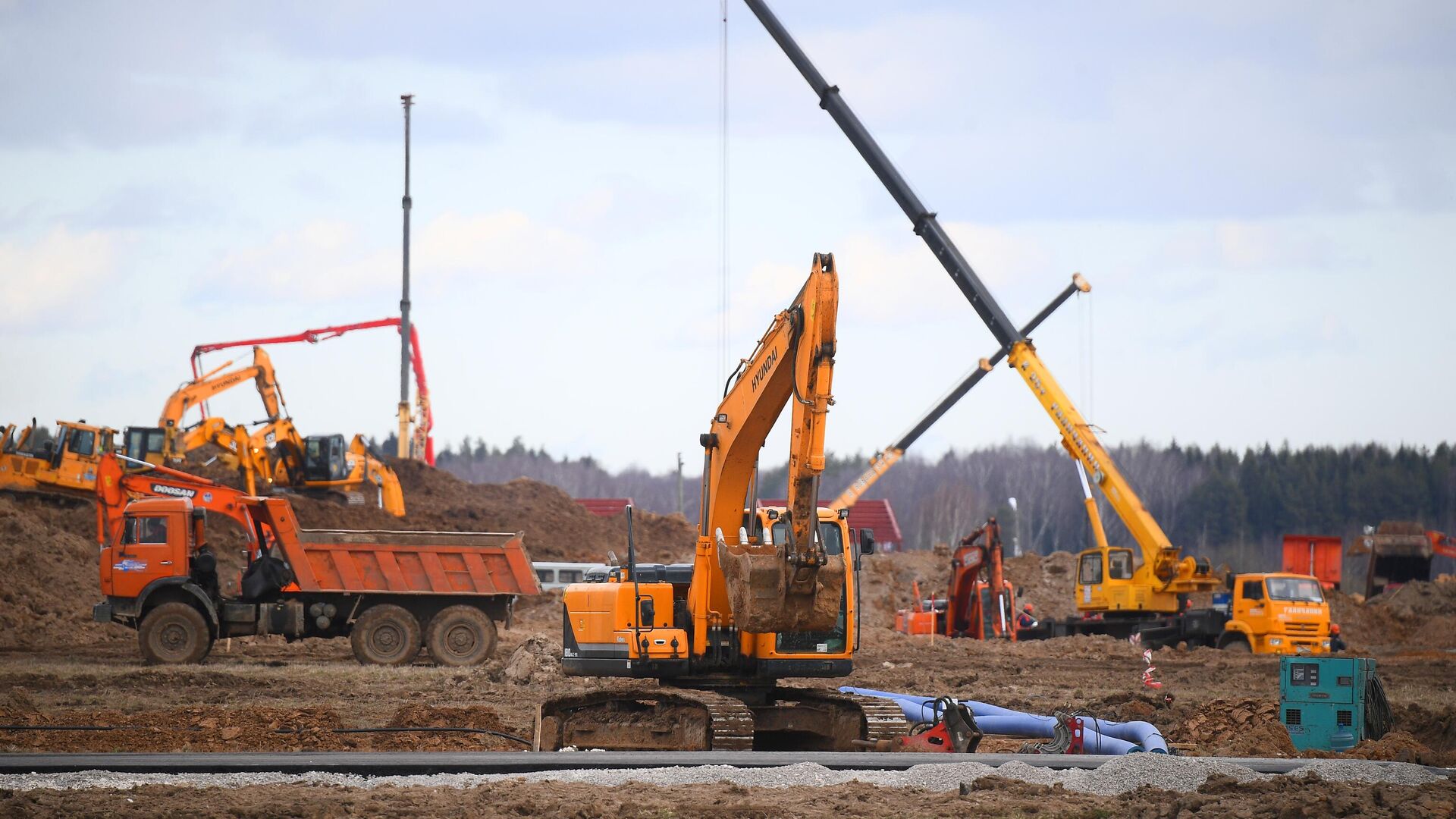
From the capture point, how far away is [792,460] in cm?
1267

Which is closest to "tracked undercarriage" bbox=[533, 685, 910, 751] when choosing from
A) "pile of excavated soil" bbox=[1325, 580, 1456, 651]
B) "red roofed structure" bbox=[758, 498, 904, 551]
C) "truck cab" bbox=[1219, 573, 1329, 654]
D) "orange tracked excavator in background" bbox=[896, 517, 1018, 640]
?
"orange tracked excavator in background" bbox=[896, 517, 1018, 640]

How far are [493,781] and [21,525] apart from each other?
2866cm

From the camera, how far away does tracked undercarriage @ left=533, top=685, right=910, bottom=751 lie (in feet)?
43.9

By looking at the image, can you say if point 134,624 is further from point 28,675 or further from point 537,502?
point 537,502

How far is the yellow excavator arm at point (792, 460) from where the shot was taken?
12.4m

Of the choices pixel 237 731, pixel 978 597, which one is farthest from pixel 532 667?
pixel 978 597

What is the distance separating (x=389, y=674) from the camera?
2247cm

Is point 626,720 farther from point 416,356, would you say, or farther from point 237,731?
point 416,356

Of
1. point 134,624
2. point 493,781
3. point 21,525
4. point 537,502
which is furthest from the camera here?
point 537,502

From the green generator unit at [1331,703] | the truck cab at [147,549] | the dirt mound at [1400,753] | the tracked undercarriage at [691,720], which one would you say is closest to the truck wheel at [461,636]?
the truck cab at [147,549]

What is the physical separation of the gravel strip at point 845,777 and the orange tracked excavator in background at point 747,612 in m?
1.98

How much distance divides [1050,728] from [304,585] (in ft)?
45.2

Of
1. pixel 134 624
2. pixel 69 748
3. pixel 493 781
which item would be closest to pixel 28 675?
pixel 134 624

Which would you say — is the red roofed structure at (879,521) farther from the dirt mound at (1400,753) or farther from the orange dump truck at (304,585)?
the dirt mound at (1400,753)
